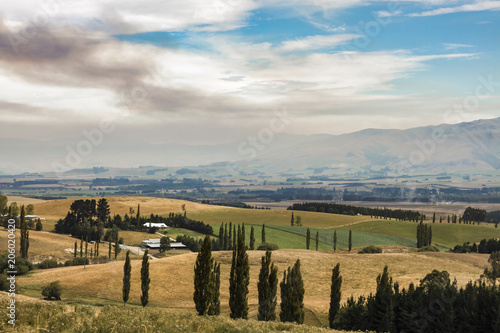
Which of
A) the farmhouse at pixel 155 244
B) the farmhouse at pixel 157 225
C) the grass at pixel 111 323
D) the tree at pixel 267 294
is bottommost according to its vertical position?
the farmhouse at pixel 155 244

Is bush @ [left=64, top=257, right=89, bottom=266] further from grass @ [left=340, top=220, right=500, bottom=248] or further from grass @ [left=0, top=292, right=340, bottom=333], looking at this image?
grass @ [left=340, top=220, right=500, bottom=248]

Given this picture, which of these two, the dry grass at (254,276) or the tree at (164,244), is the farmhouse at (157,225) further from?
the dry grass at (254,276)

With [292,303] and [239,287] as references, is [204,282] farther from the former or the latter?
[292,303]

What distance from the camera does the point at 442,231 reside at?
181m

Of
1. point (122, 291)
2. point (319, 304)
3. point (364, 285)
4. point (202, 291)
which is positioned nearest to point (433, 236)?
point (364, 285)

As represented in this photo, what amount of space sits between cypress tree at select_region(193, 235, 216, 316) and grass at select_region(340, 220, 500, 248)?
131916 mm

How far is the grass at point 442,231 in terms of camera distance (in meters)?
172

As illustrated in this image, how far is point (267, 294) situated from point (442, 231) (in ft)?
462

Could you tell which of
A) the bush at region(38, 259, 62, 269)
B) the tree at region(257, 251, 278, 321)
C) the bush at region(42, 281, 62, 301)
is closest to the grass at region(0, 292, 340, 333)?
the tree at region(257, 251, 278, 321)

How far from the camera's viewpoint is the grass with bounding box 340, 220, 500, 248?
563 feet

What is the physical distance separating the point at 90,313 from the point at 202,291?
16914 mm

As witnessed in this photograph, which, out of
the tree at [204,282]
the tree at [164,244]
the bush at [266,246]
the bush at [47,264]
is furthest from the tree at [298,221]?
the tree at [204,282]

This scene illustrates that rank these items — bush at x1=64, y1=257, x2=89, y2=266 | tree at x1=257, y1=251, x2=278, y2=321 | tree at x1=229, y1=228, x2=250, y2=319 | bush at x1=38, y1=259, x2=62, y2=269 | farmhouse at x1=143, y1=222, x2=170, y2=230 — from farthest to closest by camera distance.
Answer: farmhouse at x1=143, y1=222, x2=170, y2=230
bush at x1=64, y1=257, x2=89, y2=266
bush at x1=38, y1=259, x2=62, y2=269
tree at x1=257, y1=251, x2=278, y2=321
tree at x1=229, y1=228, x2=250, y2=319

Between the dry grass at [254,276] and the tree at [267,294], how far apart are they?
744 centimetres
